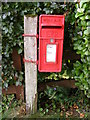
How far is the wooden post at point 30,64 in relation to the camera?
2.04 metres

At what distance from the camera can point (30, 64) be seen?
2.19 m

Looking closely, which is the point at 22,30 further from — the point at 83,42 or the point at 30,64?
the point at 83,42

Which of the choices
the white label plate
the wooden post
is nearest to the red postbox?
the white label plate

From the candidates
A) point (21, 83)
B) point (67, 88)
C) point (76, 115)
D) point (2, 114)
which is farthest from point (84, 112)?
point (2, 114)

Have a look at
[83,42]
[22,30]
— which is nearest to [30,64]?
[22,30]

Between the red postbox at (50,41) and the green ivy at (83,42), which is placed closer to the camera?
the green ivy at (83,42)

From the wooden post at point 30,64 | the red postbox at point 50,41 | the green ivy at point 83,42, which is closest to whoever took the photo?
the green ivy at point 83,42

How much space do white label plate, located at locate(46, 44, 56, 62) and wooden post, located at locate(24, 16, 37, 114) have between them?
0.63 feet

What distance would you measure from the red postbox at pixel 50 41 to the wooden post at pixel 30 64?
0.14 m

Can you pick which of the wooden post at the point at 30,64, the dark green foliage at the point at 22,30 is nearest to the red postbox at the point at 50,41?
the wooden post at the point at 30,64

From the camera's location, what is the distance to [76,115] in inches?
96.1

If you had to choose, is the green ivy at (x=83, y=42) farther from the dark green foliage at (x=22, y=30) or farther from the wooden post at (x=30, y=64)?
the wooden post at (x=30, y=64)

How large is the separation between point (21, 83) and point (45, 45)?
0.76m

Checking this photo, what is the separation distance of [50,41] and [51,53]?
146 mm
